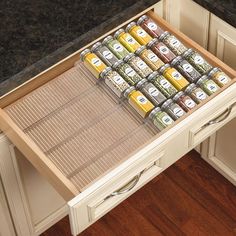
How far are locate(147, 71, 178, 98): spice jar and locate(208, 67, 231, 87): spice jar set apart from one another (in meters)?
0.11

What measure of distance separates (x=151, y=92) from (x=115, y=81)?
105mm

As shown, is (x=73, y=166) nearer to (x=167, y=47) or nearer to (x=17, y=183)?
(x=17, y=183)

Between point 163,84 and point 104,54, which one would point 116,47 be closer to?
point 104,54

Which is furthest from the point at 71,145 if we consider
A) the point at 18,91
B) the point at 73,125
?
the point at 18,91

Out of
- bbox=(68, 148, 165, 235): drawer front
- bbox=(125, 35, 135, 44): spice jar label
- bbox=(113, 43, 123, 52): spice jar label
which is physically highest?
bbox=(125, 35, 135, 44): spice jar label

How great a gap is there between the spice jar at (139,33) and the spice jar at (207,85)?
210 mm

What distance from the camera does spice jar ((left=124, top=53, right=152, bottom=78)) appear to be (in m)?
1.80

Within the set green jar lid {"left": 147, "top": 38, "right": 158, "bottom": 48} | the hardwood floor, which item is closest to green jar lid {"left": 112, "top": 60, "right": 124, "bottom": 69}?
green jar lid {"left": 147, "top": 38, "right": 158, "bottom": 48}

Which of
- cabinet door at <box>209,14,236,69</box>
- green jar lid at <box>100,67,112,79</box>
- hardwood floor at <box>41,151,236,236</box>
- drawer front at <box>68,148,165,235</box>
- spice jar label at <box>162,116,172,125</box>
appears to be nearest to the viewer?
drawer front at <box>68,148,165,235</box>

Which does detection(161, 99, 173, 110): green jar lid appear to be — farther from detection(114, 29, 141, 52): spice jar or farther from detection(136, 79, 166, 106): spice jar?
detection(114, 29, 141, 52): spice jar

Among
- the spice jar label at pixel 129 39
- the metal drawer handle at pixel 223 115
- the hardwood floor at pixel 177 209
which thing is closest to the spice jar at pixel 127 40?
the spice jar label at pixel 129 39

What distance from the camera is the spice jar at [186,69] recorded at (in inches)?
70.6

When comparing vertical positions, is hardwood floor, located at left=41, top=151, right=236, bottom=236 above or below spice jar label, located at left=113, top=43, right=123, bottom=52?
below

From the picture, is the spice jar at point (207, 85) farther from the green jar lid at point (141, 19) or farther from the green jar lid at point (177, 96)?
the green jar lid at point (141, 19)
